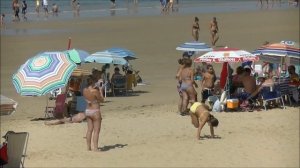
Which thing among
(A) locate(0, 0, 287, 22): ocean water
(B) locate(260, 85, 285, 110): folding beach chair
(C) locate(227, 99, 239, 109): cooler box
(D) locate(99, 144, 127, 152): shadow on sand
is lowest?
(A) locate(0, 0, 287, 22): ocean water

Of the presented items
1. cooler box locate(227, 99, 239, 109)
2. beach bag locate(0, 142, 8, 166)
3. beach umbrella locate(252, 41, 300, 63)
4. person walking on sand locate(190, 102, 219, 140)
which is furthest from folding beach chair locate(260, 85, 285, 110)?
beach bag locate(0, 142, 8, 166)

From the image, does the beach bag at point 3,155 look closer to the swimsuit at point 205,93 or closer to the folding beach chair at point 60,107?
the folding beach chair at point 60,107

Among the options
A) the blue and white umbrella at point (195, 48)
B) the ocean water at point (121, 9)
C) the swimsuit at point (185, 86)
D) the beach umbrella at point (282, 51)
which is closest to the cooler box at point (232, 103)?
the swimsuit at point (185, 86)

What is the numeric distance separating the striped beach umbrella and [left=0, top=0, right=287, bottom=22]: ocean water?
83.7ft

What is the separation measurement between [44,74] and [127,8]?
32.7m

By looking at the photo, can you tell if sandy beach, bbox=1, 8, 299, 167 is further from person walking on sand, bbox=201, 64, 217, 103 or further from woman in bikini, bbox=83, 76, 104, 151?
person walking on sand, bbox=201, 64, 217, 103

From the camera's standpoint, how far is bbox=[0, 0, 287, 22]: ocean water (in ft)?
129

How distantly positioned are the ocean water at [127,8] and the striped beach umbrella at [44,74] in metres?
25.5

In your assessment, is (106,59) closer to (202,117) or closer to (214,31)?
(202,117)

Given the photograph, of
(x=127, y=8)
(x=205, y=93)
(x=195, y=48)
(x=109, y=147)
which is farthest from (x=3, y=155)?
(x=127, y=8)

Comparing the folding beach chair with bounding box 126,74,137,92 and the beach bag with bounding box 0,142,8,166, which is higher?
the beach bag with bounding box 0,142,8,166

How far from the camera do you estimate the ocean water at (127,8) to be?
1543 inches

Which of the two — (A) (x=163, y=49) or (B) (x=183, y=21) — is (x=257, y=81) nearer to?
(A) (x=163, y=49)

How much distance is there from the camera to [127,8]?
144ft
